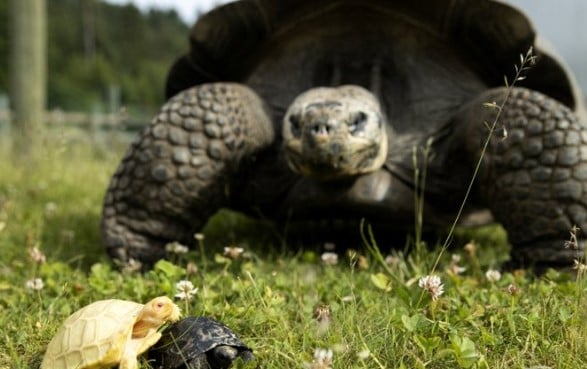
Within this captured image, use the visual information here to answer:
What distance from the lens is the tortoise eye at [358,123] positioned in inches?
94.5

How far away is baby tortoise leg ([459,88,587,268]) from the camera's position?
2293 mm

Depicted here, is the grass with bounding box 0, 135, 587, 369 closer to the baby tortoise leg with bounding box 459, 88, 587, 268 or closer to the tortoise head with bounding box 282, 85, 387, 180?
the baby tortoise leg with bounding box 459, 88, 587, 268

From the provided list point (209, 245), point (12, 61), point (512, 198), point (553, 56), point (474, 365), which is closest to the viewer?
point (474, 365)

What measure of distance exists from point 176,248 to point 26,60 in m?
5.34


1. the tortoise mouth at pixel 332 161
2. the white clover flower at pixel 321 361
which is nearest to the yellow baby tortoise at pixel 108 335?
the white clover flower at pixel 321 361

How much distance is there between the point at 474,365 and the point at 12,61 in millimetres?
6750

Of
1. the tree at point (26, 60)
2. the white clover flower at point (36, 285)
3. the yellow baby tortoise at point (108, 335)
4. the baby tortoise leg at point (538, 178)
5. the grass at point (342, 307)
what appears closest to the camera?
the yellow baby tortoise at point (108, 335)

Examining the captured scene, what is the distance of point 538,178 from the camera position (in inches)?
92.2

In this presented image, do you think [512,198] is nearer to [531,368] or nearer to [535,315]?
[535,315]

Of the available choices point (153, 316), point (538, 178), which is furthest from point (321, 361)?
point (538, 178)

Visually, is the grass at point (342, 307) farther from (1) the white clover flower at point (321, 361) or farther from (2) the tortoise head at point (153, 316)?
(2) the tortoise head at point (153, 316)

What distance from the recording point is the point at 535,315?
1632mm

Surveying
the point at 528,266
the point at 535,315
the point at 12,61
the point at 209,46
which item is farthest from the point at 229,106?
the point at 12,61

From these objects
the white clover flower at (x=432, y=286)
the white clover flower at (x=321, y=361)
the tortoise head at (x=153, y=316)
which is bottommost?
the white clover flower at (x=432, y=286)
